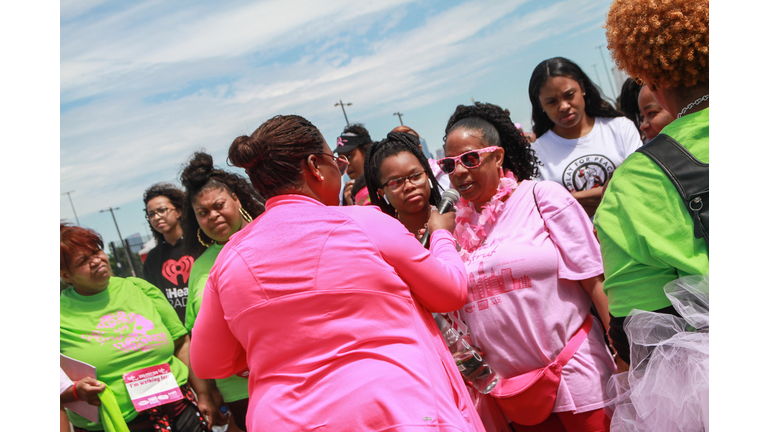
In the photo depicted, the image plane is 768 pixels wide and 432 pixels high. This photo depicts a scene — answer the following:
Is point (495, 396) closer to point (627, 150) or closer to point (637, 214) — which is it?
point (637, 214)

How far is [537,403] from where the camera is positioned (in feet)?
7.11

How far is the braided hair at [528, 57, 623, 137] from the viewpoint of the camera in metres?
3.87

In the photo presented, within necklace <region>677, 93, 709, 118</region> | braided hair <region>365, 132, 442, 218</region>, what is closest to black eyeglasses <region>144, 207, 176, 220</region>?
braided hair <region>365, 132, 442, 218</region>

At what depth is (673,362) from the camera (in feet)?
4.84

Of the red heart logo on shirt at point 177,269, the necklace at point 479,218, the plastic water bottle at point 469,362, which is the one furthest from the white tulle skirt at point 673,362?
the red heart logo on shirt at point 177,269

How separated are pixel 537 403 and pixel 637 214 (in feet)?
3.42

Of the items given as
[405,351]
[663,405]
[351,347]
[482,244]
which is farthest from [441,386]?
[482,244]

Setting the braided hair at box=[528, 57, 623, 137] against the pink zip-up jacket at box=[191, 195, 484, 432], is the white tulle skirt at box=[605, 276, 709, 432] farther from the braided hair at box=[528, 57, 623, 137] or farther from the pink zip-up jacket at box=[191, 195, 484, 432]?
the braided hair at box=[528, 57, 623, 137]

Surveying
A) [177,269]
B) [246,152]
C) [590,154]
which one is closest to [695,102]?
[246,152]

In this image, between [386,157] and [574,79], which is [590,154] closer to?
[574,79]

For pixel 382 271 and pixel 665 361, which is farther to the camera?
pixel 382 271

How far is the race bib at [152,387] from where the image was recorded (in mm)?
3463

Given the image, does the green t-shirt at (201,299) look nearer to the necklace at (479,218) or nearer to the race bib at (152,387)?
the race bib at (152,387)

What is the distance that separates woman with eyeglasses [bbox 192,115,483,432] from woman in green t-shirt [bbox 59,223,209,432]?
2.17 metres
